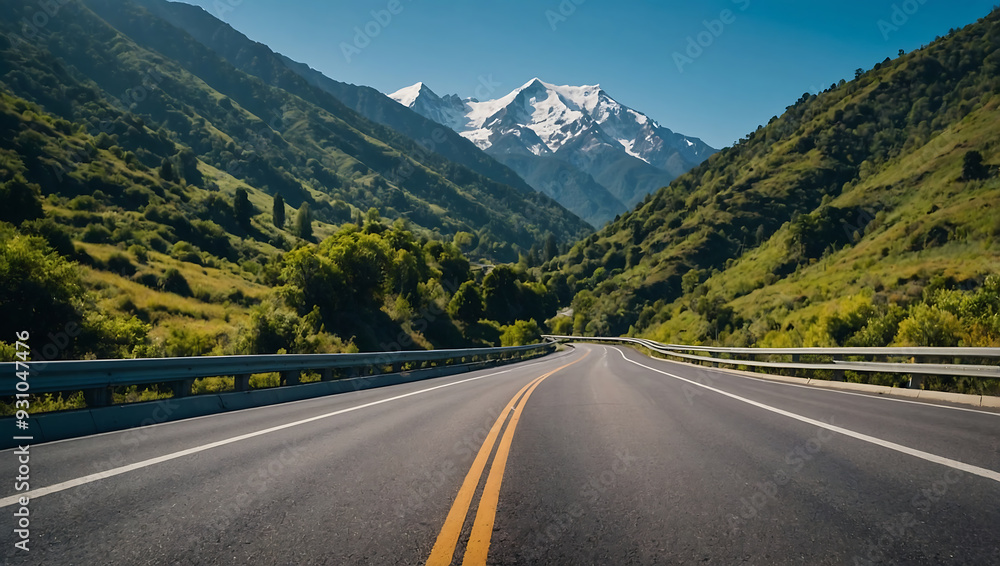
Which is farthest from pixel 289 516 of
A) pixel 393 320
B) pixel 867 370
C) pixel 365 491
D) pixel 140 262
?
pixel 140 262

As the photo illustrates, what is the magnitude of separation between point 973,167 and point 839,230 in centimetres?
2636

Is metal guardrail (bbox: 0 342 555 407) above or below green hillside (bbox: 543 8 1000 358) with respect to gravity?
below

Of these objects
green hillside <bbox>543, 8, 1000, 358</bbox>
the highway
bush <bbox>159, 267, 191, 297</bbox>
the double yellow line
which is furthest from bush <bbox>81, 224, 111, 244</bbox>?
the double yellow line

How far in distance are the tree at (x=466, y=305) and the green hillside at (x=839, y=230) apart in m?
28.2

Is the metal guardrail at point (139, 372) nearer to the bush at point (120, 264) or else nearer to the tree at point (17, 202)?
the bush at point (120, 264)

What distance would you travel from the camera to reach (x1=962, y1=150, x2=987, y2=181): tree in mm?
66325

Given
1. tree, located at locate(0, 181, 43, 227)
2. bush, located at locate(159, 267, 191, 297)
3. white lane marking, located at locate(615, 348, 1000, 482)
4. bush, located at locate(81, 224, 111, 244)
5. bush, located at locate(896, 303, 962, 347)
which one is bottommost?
white lane marking, located at locate(615, 348, 1000, 482)

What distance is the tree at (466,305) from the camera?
7019 cm

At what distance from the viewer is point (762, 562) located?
2.96m

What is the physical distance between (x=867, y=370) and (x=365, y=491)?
13238 millimetres

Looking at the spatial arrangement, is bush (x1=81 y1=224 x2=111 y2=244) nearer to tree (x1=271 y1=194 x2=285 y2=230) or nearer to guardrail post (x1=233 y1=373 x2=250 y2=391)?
guardrail post (x1=233 y1=373 x2=250 y2=391)

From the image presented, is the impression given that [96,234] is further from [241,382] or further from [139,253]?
[241,382]

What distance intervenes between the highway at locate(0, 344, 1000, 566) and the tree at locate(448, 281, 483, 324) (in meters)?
62.4

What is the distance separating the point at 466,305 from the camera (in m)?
71.4
